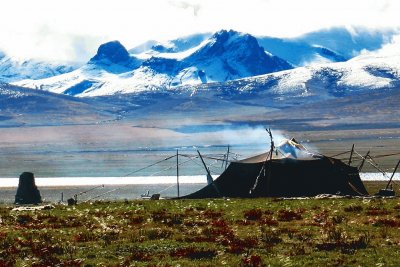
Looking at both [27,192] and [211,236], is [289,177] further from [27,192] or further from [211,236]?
[27,192]

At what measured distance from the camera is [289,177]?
55.8m

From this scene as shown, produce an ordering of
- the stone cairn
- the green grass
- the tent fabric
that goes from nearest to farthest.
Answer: the green grass, the tent fabric, the stone cairn

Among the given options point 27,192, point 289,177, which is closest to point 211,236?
point 289,177

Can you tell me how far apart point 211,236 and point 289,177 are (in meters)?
29.5

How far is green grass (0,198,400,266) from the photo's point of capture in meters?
22.6

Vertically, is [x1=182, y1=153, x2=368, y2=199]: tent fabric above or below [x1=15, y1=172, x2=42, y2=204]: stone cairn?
above

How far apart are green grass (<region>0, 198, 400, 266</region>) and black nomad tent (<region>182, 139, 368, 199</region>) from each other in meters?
17.6

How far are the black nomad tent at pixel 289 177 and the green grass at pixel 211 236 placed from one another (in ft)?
57.6

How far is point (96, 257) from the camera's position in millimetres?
23719

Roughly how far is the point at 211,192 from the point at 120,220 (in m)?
24.3

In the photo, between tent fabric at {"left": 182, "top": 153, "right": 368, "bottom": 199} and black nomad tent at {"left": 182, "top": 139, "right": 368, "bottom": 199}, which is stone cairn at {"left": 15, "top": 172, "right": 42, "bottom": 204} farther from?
tent fabric at {"left": 182, "top": 153, "right": 368, "bottom": 199}

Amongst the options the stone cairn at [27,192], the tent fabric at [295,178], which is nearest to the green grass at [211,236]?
the tent fabric at [295,178]

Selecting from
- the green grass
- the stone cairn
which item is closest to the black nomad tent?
the green grass

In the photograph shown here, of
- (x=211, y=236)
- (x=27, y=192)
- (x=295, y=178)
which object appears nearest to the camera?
(x=211, y=236)
